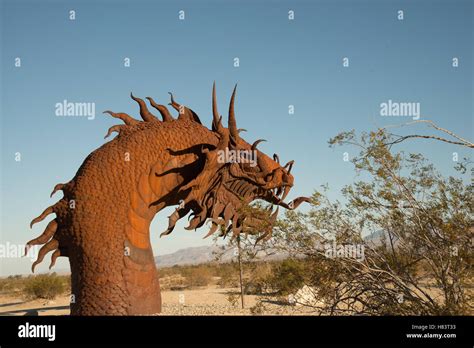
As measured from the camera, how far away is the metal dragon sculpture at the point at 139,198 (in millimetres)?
7176

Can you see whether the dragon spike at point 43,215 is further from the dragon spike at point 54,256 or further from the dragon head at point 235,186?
the dragon head at point 235,186

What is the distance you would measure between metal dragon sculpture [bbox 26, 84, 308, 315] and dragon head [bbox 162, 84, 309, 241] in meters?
0.02

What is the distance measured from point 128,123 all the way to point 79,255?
2324mm

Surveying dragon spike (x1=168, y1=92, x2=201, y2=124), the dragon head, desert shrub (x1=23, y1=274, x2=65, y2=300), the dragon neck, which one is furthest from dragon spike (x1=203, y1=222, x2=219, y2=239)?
desert shrub (x1=23, y1=274, x2=65, y2=300)

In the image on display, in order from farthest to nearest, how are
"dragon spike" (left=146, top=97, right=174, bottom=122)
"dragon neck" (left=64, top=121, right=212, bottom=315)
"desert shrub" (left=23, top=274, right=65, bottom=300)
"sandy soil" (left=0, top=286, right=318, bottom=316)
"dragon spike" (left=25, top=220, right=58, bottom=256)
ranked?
"desert shrub" (left=23, top=274, right=65, bottom=300) → "sandy soil" (left=0, top=286, right=318, bottom=316) → "dragon spike" (left=146, top=97, right=174, bottom=122) → "dragon spike" (left=25, top=220, right=58, bottom=256) → "dragon neck" (left=64, top=121, right=212, bottom=315)

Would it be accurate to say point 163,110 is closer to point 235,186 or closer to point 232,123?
point 232,123

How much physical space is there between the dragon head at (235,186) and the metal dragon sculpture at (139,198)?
0.02 m

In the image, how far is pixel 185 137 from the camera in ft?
26.0

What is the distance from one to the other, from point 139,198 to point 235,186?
67.1 inches

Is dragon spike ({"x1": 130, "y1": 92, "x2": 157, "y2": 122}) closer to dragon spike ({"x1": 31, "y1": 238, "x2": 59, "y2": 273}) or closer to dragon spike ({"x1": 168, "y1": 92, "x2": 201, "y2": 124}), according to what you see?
dragon spike ({"x1": 168, "y1": 92, "x2": 201, "y2": 124})

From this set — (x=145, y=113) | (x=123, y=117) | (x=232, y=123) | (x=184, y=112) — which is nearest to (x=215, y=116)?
(x=232, y=123)

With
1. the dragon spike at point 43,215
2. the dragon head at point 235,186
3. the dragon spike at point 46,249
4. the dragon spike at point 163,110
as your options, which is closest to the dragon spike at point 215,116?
the dragon head at point 235,186

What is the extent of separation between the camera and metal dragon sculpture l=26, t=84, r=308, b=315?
718 centimetres
